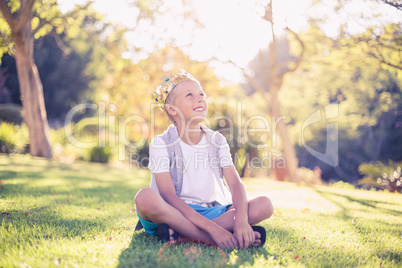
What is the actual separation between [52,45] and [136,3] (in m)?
15.4

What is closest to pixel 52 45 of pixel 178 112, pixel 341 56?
pixel 341 56

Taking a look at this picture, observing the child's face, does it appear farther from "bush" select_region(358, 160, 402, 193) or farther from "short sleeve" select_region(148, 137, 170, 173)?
"bush" select_region(358, 160, 402, 193)

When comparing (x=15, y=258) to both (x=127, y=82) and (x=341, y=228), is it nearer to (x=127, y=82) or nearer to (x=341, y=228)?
(x=341, y=228)

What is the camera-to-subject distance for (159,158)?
2605 millimetres

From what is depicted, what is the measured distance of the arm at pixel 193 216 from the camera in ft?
7.34

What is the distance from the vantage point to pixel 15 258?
194 cm

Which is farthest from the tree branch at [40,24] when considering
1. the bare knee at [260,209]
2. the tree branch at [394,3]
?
the bare knee at [260,209]

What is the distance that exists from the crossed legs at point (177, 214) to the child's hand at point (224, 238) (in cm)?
9

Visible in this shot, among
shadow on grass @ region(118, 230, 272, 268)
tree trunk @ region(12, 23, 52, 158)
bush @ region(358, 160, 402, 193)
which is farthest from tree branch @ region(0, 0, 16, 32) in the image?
bush @ region(358, 160, 402, 193)

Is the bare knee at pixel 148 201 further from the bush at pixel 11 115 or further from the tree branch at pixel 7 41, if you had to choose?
the bush at pixel 11 115

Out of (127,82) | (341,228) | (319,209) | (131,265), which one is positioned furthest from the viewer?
(127,82)

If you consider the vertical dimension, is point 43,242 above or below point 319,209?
A: above

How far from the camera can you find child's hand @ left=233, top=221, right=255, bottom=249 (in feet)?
7.30

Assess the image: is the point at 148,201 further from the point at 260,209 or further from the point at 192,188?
the point at 260,209
